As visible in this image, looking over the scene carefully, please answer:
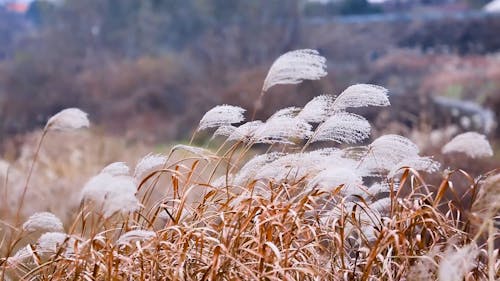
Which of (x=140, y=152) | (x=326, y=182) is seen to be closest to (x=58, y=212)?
(x=326, y=182)

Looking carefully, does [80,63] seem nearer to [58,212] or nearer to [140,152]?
[140,152]

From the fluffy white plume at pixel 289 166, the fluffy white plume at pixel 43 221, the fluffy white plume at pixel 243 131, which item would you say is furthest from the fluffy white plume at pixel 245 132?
the fluffy white plume at pixel 43 221

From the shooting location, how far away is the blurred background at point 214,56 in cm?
1125

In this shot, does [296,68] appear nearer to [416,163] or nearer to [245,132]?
[245,132]

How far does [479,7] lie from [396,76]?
170 cm

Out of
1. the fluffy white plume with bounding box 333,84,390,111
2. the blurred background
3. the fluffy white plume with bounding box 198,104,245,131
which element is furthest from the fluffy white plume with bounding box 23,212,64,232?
the blurred background

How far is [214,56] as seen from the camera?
13.7 metres

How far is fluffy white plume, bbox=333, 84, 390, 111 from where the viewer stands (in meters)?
2.24

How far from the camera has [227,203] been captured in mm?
2250

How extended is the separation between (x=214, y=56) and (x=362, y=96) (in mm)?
11549

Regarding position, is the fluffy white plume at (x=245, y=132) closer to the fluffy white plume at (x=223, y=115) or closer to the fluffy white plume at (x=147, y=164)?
the fluffy white plume at (x=223, y=115)

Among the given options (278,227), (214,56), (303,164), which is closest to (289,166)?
(303,164)

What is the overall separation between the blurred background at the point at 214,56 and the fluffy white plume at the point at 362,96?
732 centimetres

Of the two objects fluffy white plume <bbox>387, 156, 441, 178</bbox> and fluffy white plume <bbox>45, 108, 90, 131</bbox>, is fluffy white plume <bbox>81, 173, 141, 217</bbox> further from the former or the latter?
fluffy white plume <bbox>387, 156, 441, 178</bbox>
